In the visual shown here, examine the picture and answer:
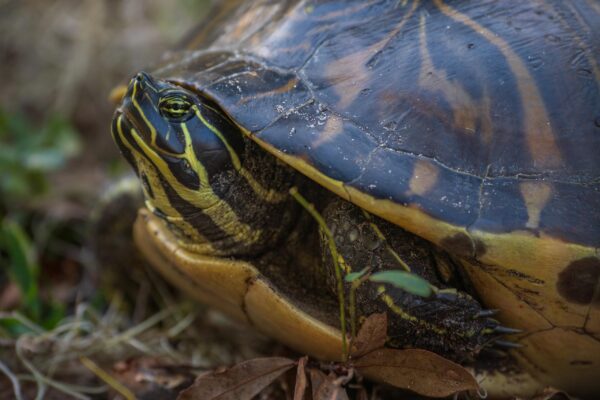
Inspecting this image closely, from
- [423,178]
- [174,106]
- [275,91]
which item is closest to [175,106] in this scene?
[174,106]

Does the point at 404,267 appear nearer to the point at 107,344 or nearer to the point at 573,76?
the point at 573,76

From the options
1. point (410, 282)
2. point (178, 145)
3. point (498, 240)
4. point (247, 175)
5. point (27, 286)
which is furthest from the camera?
point (27, 286)

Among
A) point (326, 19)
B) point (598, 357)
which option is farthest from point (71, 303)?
point (598, 357)

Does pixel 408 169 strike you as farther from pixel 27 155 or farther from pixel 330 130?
pixel 27 155

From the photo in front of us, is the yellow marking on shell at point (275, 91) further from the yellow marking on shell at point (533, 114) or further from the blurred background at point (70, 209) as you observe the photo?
the blurred background at point (70, 209)

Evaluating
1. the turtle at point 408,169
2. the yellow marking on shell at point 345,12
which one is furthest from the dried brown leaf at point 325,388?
the yellow marking on shell at point 345,12
